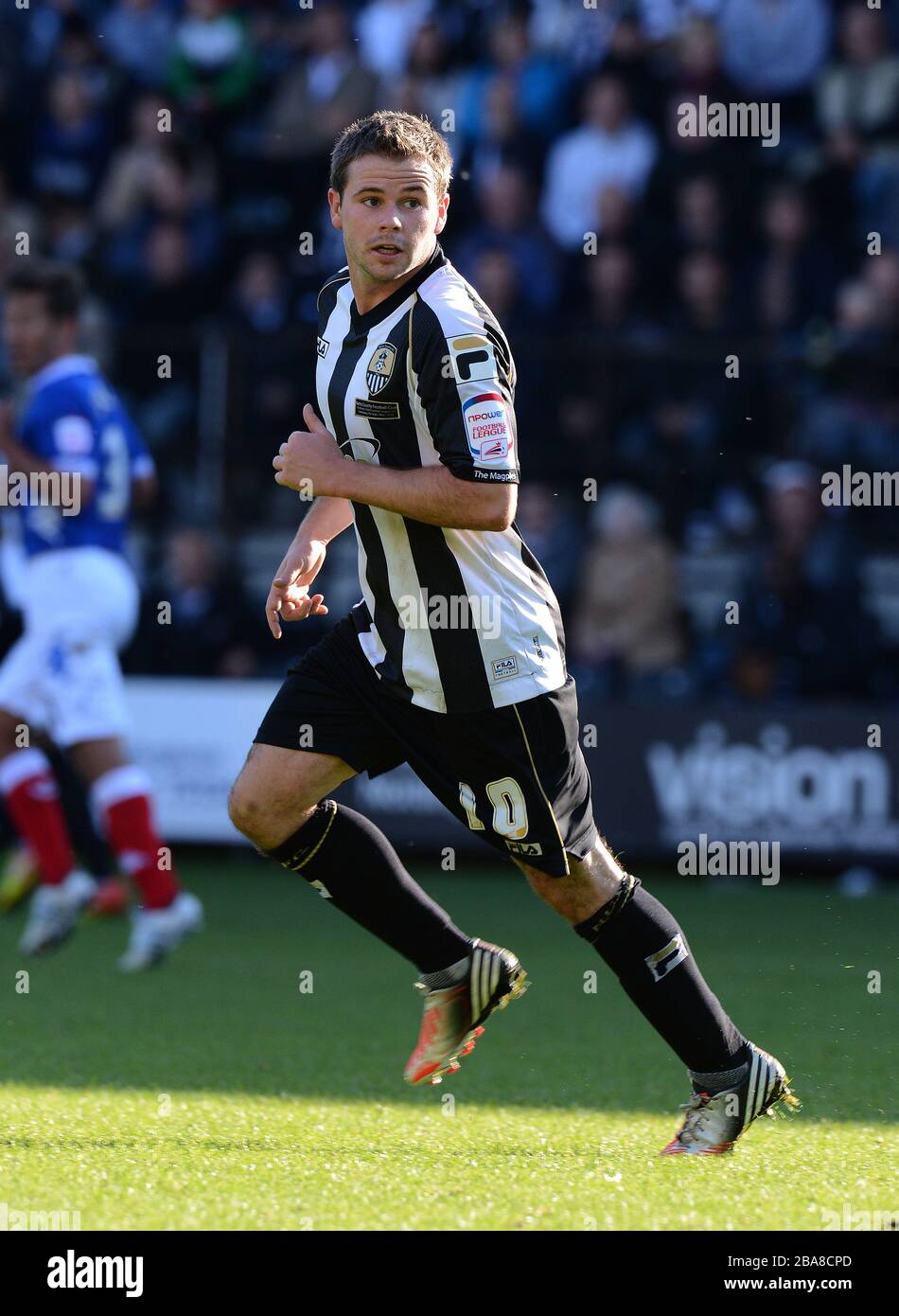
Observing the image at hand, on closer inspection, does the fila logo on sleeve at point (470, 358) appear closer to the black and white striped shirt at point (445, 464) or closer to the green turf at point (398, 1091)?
the black and white striped shirt at point (445, 464)

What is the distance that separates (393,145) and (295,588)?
1.03 m

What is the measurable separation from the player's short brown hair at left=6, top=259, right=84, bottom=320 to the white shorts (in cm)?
95

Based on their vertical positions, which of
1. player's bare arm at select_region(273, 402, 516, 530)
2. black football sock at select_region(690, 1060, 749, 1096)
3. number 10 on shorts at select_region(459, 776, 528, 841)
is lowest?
black football sock at select_region(690, 1060, 749, 1096)

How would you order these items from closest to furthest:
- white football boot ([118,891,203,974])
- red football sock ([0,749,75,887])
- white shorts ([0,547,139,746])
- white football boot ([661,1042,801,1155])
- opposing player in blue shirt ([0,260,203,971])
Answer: white football boot ([661,1042,801,1155]) → white football boot ([118,891,203,974]) → opposing player in blue shirt ([0,260,203,971]) → white shorts ([0,547,139,746]) → red football sock ([0,749,75,887])

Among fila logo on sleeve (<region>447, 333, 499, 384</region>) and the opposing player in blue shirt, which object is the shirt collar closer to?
fila logo on sleeve (<region>447, 333, 499, 384</region>)

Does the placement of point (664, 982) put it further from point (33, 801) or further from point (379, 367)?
point (33, 801)

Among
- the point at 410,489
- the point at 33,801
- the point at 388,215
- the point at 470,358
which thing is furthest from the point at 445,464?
the point at 33,801

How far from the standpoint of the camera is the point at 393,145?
13.3 ft

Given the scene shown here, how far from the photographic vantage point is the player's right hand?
4.40 m

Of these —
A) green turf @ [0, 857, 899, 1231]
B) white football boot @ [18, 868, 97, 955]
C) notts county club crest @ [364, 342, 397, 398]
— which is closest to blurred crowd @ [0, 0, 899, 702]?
green turf @ [0, 857, 899, 1231]

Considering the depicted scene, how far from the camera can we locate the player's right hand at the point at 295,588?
4398 millimetres

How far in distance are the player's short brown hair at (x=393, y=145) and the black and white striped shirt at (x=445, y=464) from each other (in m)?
0.20

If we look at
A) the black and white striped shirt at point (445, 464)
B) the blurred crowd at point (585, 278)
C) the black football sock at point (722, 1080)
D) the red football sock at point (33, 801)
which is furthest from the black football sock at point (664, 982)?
the blurred crowd at point (585, 278)
